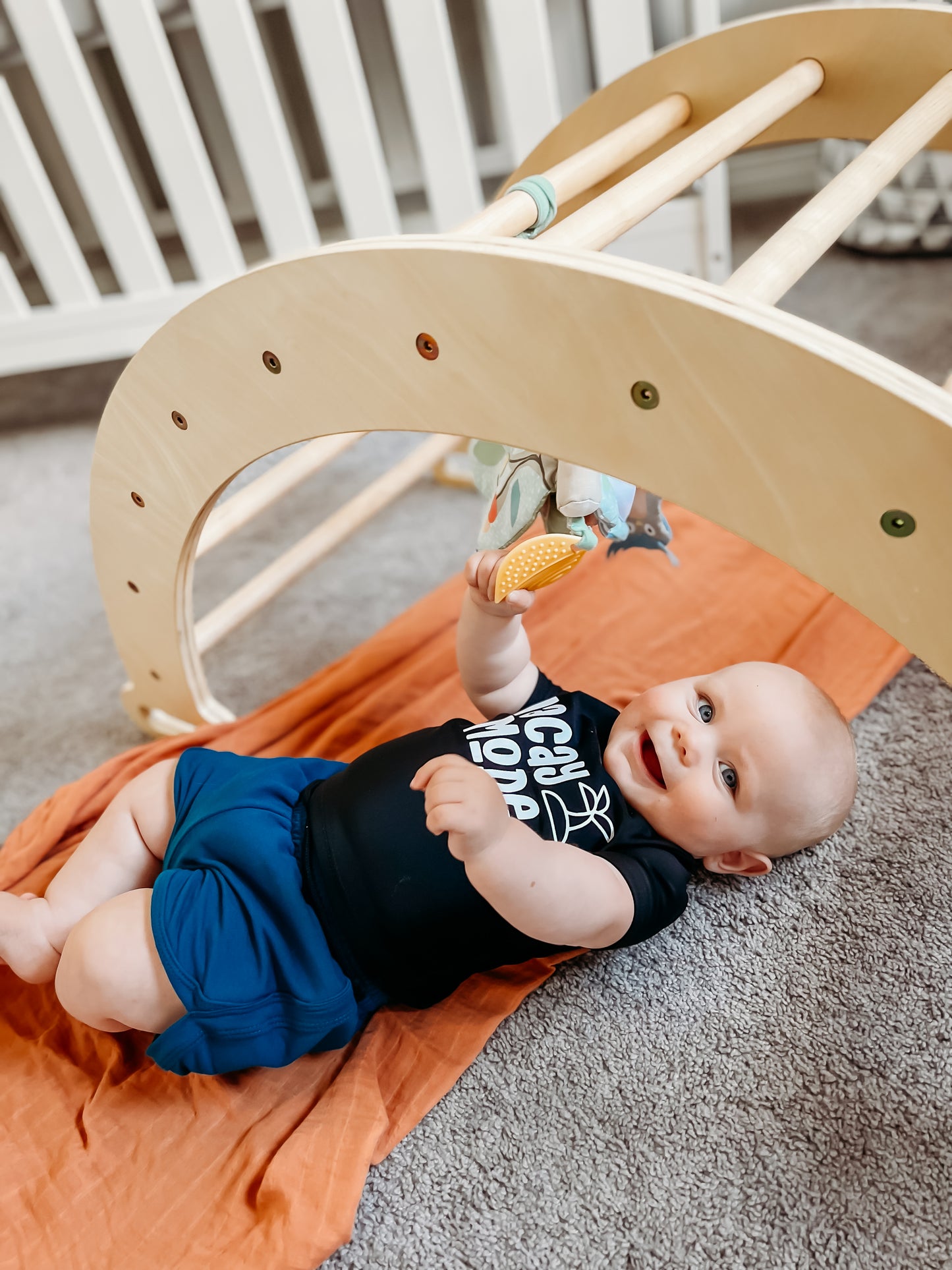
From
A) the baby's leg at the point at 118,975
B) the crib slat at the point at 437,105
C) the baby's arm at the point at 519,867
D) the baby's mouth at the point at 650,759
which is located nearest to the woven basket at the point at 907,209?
the crib slat at the point at 437,105

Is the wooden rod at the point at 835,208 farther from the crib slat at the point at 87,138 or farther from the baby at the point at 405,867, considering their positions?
the crib slat at the point at 87,138

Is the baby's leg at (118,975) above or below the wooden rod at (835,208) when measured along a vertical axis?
below

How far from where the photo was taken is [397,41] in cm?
128

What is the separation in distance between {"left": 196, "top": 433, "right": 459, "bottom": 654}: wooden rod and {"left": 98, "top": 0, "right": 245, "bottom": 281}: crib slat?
45 centimetres

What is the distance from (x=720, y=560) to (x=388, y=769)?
546 millimetres

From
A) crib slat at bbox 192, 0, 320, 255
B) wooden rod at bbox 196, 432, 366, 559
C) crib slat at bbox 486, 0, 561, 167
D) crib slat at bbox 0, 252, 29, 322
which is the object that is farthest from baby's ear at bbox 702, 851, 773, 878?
crib slat at bbox 0, 252, 29, 322

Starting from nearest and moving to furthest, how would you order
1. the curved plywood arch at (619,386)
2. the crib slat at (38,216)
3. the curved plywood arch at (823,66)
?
the curved plywood arch at (619,386) → the curved plywood arch at (823,66) → the crib slat at (38,216)

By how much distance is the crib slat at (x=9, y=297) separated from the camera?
4.89ft

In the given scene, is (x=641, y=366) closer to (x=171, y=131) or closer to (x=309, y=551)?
(x=309, y=551)

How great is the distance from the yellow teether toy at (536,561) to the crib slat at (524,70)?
2.64 ft

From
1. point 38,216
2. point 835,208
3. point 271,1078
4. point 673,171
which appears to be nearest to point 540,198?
point 673,171

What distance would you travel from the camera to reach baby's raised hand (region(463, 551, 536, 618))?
72 centimetres

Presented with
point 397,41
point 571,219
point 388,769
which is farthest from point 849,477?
point 397,41

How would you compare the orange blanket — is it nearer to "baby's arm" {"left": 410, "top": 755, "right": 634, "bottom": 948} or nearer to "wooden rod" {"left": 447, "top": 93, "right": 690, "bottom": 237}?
"baby's arm" {"left": 410, "top": 755, "right": 634, "bottom": 948}
